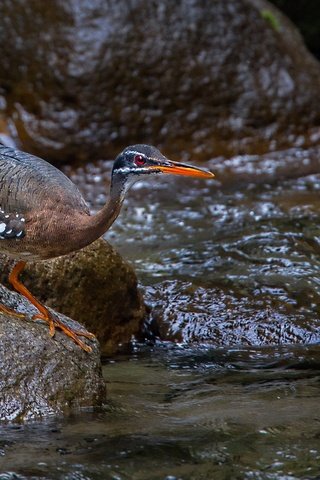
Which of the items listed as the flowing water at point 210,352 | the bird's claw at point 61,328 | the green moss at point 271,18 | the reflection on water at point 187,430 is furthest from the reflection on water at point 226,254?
the green moss at point 271,18

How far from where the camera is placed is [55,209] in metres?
4.98

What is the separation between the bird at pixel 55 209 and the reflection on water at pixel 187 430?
0.53m

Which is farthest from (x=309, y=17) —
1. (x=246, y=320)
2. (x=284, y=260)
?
(x=246, y=320)

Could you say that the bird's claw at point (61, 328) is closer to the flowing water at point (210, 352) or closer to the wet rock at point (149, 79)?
the flowing water at point (210, 352)

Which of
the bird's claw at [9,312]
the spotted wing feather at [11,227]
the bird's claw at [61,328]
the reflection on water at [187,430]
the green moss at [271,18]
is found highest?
the green moss at [271,18]

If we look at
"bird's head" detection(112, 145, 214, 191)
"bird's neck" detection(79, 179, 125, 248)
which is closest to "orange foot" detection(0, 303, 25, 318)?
"bird's neck" detection(79, 179, 125, 248)

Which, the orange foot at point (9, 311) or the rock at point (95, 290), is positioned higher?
Answer: the rock at point (95, 290)

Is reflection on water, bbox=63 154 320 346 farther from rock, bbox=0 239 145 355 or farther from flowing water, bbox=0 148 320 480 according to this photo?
rock, bbox=0 239 145 355

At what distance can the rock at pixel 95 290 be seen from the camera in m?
5.96

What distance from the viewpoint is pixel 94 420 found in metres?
4.66

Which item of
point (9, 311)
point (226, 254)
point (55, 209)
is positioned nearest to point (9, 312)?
point (9, 311)

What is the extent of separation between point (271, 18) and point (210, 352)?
6.88m

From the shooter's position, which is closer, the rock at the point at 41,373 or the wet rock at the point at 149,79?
the rock at the point at 41,373

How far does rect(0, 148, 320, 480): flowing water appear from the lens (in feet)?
13.7
